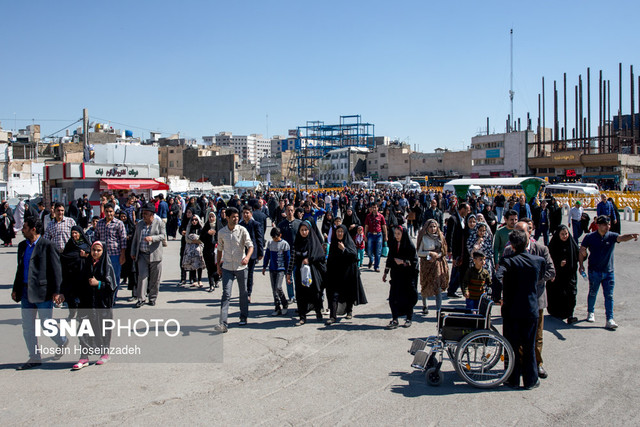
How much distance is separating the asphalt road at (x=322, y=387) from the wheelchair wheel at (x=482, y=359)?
13cm

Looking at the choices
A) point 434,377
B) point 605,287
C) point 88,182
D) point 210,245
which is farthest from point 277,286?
point 88,182

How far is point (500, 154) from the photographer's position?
283ft

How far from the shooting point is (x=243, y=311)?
7695mm

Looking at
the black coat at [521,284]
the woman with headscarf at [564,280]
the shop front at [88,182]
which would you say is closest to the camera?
the black coat at [521,284]

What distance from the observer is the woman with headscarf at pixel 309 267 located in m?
7.77

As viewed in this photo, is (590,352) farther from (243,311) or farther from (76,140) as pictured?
(76,140)

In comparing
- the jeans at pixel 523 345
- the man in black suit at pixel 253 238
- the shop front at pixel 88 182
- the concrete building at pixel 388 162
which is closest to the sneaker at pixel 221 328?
the man in black suit at pixel 253 238

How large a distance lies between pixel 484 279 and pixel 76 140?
2842 inches

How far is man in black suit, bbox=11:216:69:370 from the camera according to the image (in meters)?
5.76

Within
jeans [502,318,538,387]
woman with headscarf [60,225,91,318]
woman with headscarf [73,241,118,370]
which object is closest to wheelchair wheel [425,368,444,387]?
jeans [502,318,538,387]

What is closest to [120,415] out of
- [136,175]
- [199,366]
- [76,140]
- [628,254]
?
[199,366]

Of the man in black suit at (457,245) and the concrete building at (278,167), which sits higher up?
the concrete building at (278,167)

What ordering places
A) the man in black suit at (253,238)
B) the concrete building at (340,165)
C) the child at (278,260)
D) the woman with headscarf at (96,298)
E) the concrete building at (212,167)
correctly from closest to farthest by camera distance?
1. the woman with headscarf at (96,298)
2. the child at (278,260)
3. the man in black suit at (253,238)
4. the concrete building at (212,167)
5. the concrete building at (340,165)

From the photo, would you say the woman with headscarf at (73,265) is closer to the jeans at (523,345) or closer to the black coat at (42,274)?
the black coat at (42,274)
